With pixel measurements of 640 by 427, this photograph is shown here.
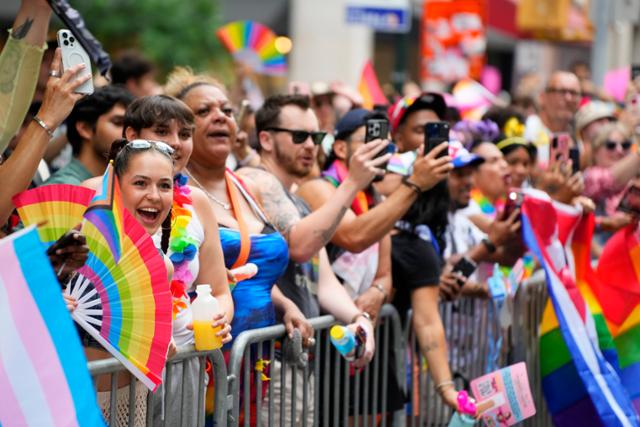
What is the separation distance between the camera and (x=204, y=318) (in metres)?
4.52

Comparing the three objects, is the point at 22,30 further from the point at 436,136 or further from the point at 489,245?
the point at 489,245

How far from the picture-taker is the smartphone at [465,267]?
6.68 metres

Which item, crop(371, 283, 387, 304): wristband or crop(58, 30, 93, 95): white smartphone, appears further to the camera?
crop(371, 283, 387, 304): wristband

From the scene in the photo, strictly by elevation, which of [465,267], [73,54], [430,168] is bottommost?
[465,267]

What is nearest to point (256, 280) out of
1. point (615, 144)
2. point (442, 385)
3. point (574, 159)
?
point (442, 385)

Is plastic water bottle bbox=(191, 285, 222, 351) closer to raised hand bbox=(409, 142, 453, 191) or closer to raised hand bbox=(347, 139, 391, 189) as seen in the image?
raised hand bbox=(347, 139, 391, 189)

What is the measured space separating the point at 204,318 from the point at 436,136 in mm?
1824

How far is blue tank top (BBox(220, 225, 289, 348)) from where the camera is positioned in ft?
17.0

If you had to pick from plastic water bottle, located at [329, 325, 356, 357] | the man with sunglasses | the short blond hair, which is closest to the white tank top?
plastic water bottle, located at [329, 325, 356, 357]

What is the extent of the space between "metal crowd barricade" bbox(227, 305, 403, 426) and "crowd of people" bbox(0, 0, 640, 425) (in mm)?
82

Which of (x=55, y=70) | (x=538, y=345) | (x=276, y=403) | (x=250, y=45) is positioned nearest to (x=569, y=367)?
(x=538, y=345)

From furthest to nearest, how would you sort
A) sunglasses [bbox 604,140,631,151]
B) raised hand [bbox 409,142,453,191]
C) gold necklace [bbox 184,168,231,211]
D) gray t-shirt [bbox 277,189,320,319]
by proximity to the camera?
sunglasses [bbox 604,140,631,151]
raised hand [bbox 409,142,453,191]
gray t-shirt [bbox 277,189,320,319]
gold necklace [bbox 184,168,231,211]

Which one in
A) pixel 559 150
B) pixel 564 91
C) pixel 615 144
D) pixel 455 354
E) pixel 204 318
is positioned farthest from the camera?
pixel 564 91

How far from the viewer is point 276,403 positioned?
5297mm
